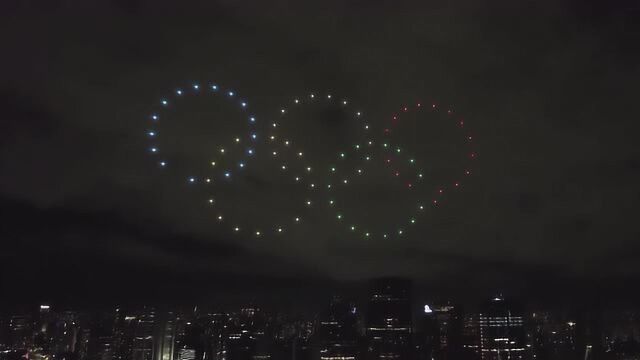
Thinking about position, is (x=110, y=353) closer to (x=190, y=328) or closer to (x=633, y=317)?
(x=190, y=328)

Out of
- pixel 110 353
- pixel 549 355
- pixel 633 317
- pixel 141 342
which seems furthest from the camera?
pixel 141 342

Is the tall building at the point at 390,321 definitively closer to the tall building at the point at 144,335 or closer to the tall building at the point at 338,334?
the tall building at the point at 338,334

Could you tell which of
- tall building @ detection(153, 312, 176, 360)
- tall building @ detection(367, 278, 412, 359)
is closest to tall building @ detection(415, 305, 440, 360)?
tall building @ detection(367, 278, 412, 359)

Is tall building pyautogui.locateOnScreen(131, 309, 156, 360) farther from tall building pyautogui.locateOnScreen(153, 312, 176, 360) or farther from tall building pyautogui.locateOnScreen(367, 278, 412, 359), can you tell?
tall building pyautogui.locateOnScreen(367, 278, 412, 359)

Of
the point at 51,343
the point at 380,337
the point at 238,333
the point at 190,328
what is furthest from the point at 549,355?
the point at 51,343

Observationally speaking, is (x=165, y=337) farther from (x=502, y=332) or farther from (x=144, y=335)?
(x=502, y=332)
